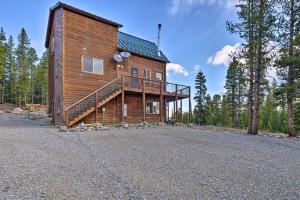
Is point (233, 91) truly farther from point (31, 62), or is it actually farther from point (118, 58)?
point (31, 62)

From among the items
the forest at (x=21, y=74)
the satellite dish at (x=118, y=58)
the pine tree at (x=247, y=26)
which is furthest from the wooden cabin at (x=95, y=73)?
the forest at (x=21, y=74)

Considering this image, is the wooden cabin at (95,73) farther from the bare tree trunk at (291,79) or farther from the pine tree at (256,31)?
the bare tree trunk at (291,79)

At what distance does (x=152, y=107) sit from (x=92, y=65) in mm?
6447

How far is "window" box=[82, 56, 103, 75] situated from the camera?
16078 millimetres

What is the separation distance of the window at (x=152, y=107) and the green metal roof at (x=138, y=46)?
3.74 meters

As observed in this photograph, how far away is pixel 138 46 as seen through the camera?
20.5 m

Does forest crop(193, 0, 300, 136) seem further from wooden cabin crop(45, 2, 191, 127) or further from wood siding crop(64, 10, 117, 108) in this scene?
wood siding crop(64, 10, 117, 108)

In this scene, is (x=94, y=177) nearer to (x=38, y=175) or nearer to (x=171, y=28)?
(x=38, y=175)

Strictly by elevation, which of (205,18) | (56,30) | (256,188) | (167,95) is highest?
(205,18)

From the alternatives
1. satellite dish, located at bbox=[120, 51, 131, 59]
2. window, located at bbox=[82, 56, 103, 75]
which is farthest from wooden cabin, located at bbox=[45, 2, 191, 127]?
satellite dish, located at bbox=[120, 51, 131, 59]

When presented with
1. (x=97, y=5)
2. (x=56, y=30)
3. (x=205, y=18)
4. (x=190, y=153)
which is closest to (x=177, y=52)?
(x=205, y=18)

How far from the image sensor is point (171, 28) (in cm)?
2492

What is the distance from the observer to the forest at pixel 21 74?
44594 mm

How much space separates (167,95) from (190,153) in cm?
1252
